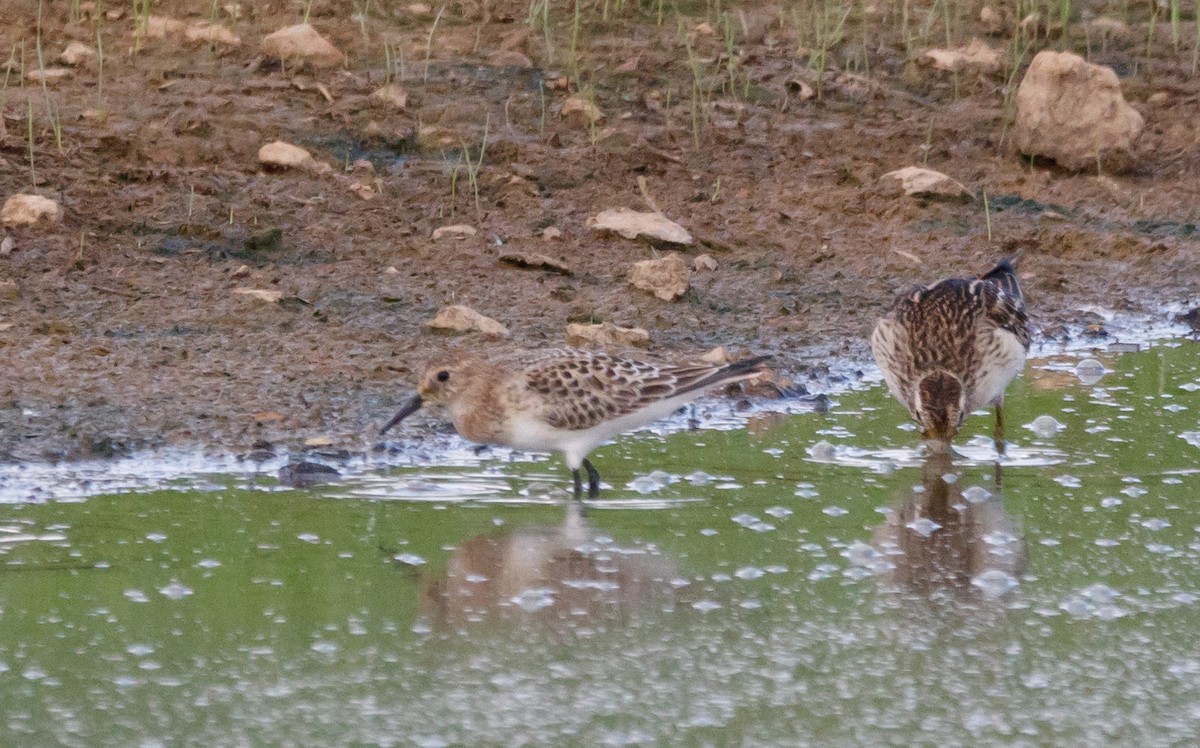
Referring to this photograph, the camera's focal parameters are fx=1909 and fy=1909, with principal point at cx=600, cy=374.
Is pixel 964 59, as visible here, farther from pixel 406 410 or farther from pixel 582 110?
pixel 406 410

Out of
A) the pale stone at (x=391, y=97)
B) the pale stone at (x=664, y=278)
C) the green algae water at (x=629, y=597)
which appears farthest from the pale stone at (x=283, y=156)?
the green algae water at (x=629, y=597)

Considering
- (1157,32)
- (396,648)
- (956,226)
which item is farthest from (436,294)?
(1157,32)

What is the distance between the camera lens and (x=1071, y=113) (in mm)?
11039

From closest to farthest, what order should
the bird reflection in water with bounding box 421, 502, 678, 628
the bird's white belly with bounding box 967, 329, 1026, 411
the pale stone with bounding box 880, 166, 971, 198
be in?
the bird reflection in water with bounding box 421, 502, 678, 628 < the bird's white belly with bounding box 967, 329, 1026, 411 < the pale stone with bounding box 880, 166, 971, 198

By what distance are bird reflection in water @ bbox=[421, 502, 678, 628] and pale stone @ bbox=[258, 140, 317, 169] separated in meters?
4.39

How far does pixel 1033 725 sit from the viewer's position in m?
4.46

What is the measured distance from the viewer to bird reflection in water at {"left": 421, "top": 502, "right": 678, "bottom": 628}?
5.25 meters

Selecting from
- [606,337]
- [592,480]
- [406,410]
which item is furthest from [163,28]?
[592,480]

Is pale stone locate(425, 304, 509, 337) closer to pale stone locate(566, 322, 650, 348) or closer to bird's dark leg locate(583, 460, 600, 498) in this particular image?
pale stone locate(566, 322, 650, 348)

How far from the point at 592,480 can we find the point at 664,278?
2533 mm

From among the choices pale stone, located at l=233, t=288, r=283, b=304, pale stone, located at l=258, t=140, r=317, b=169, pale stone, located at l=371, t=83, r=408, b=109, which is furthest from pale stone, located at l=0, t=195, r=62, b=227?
pale stone, located at l=371, t=83, r=408, b=109

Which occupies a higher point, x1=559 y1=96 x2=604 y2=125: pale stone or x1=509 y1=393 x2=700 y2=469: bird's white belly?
x1=559 y1=96 x2=604 y2=125: pale stone

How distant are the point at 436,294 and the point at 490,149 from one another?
1758 mm

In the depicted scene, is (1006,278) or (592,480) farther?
(1006,278)
